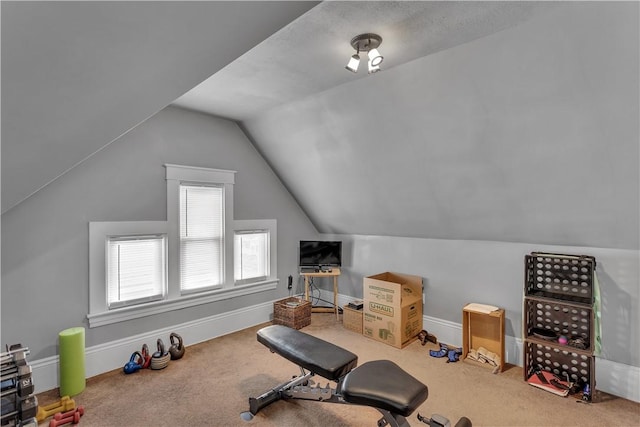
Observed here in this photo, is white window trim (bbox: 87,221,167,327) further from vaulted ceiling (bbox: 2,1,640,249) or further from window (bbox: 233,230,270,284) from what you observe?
window (bbox: 233,230,270,284)

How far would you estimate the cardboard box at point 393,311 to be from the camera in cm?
359

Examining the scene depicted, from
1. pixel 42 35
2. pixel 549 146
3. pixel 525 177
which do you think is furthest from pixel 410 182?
pixel 42 35

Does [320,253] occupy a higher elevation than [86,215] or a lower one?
lower

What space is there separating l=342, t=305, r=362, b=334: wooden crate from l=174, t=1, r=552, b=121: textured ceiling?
2620 millimetres

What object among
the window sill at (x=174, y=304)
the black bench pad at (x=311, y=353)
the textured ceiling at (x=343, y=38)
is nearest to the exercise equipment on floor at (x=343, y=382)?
the black bench pad at (x=311, y=353)

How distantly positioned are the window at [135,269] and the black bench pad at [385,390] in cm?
236

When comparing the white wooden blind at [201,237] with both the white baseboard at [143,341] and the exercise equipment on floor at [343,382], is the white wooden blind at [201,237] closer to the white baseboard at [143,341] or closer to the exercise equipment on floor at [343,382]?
the white baseboard at [143,341]

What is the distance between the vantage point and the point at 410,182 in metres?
3.39

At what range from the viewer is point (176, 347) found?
3.30 metres

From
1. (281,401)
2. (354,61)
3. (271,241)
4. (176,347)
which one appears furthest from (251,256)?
(354,61)

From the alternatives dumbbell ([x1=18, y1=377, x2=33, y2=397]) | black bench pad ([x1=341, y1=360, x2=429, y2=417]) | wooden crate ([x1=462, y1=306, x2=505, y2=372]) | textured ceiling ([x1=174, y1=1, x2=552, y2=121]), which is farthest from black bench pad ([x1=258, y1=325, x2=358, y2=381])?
textured ceiling ([x1=174, y1=1, x2=552, y2=121])

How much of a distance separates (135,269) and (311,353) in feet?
6.73

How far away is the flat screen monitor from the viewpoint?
15.1 feet

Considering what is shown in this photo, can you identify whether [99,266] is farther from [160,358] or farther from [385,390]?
[385,390]
